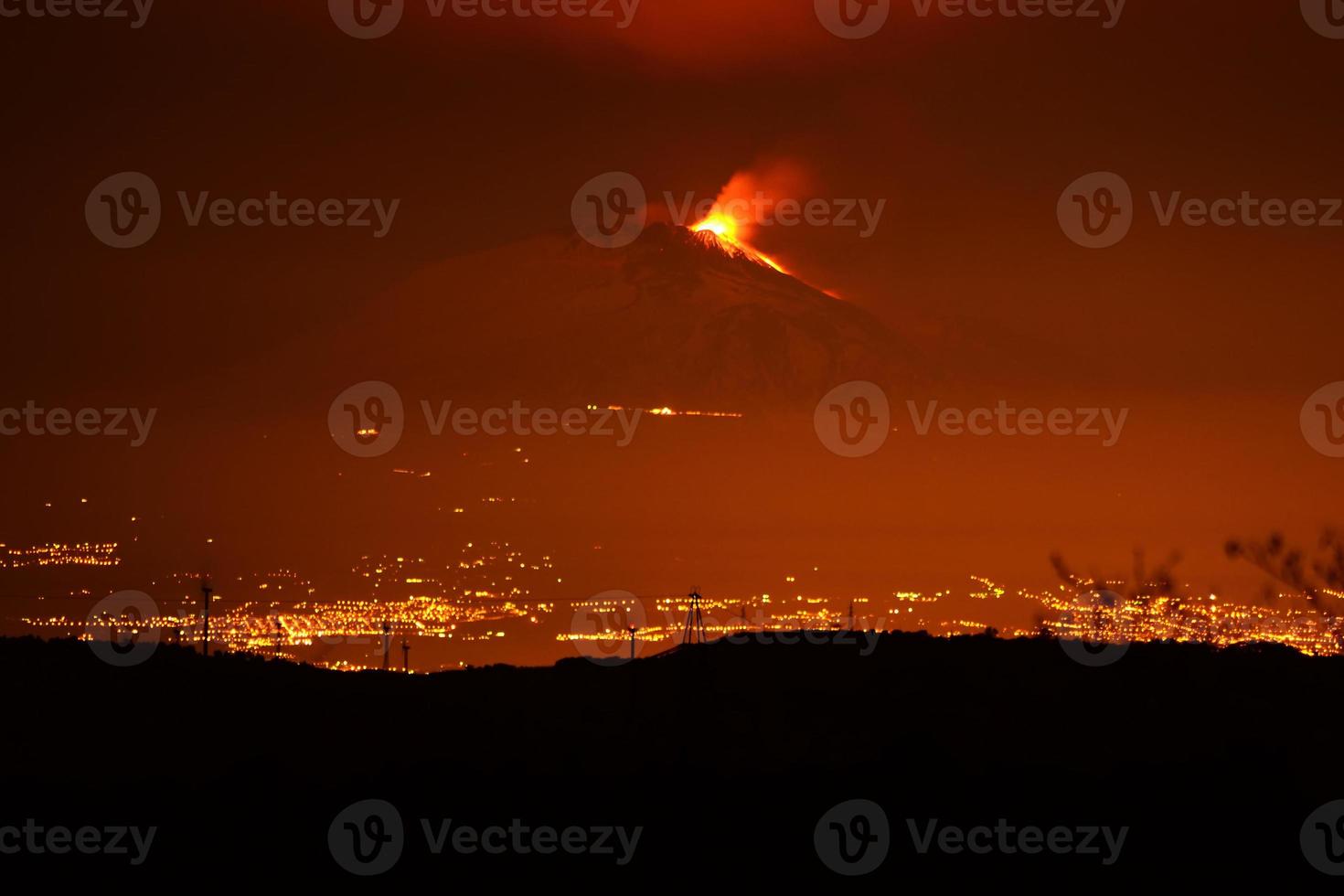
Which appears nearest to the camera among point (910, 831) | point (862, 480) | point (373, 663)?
point (910, 831)

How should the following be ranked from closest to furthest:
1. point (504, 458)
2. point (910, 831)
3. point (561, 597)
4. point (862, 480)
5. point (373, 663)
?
1. point (910, 831)
2. point (373, 663)
3. point (561, 597)
4. point (862, 480)
5. point (504, 458)

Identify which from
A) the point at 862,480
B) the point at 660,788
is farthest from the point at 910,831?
the point at 862,480

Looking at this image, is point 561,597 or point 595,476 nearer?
point 561,597

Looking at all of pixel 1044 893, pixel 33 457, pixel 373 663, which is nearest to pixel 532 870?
pixel 1044 893

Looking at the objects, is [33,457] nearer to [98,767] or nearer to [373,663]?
[373,663]

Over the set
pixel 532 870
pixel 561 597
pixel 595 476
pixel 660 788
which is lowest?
pixel 532 870

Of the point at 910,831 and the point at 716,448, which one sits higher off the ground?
the point at 716,448
